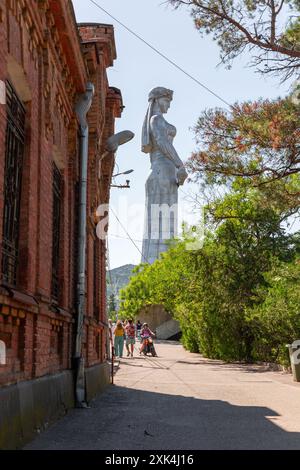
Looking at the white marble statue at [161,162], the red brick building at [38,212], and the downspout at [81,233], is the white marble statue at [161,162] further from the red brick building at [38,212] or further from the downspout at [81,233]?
the red brick building at [38,212]

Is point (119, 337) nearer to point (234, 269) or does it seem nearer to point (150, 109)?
point (234, 269)

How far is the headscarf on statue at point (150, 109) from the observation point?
51812mm

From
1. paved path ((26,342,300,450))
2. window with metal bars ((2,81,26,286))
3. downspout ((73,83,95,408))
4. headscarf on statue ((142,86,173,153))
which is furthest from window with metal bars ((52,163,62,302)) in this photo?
headscarf on statue ((142,86,173,153))

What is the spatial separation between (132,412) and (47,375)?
197 centimetres

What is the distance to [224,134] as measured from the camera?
1241 cm

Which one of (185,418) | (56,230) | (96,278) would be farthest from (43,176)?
(96,278)

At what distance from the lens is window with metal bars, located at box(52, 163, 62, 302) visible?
8.78m

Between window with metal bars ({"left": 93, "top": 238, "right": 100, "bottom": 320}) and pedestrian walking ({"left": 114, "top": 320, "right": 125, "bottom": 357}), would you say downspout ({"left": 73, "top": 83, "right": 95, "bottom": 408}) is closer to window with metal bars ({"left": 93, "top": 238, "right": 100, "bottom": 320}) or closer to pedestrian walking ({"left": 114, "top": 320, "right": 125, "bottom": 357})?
window with metal bars ({"left": 93, "top": 238, "right": 100, "bottom": 320})

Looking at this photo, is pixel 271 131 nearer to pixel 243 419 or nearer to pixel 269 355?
pixel 243 419

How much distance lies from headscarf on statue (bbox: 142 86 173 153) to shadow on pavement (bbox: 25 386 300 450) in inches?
1719

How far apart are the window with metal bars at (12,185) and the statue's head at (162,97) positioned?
46.3m

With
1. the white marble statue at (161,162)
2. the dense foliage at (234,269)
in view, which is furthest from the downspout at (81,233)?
the white marble statue at (161,162)

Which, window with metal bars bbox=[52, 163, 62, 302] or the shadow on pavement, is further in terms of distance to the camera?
window with metal bars bbox=[52, 163, 62, 302]

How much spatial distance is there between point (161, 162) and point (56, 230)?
146 feet
